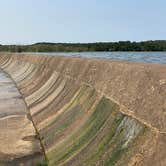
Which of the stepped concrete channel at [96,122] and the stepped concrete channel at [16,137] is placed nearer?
the stepped concrete channel at [96,122]

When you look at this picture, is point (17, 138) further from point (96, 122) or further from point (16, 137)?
point (96, 122)

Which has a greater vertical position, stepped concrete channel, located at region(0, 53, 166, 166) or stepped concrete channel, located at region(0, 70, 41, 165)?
stepped concrete channel, located at region(0, 53, 166, 166)

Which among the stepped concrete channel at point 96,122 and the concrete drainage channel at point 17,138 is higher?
the stepped concrete channel at point 96,122

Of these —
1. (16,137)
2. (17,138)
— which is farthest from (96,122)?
(16,137)

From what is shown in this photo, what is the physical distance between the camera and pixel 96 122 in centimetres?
866

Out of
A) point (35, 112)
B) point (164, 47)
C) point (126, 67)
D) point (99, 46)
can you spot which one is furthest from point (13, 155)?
point (99, 46)

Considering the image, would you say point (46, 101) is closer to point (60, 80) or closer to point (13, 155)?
point (60, 80)

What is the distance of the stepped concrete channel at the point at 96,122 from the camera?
20.1ft

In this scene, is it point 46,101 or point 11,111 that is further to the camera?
point 11,111

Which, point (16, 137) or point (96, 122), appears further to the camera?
point (16, 137)

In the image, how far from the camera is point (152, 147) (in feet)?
18.4

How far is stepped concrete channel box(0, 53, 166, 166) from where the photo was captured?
612 centimetres

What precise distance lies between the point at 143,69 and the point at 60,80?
8.40 m

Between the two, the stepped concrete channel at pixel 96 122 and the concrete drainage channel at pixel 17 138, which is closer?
the stepped concrete channel at pixel 96 122
